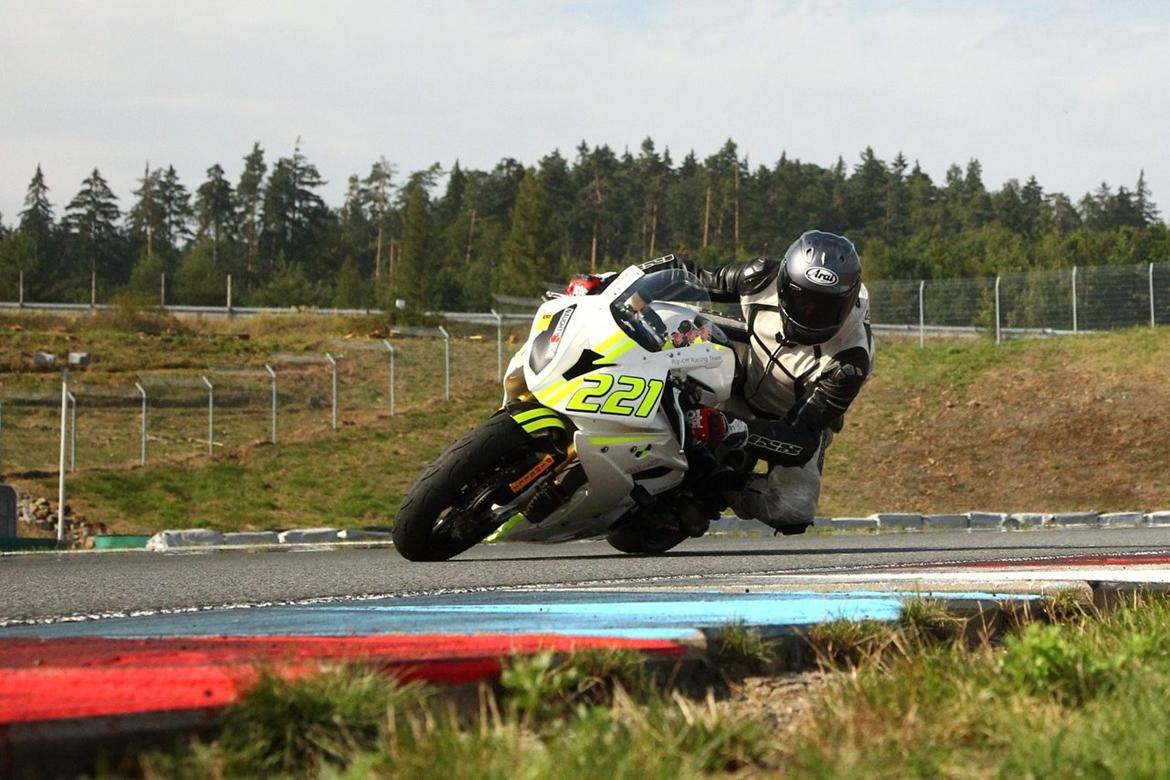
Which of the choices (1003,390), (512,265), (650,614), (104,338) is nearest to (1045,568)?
(650,614)

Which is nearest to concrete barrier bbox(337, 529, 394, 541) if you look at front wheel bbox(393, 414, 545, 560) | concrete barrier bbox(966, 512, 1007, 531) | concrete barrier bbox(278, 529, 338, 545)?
concrete barrier bbox(278, 529, 338, 545)

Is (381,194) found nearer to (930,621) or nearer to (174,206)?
(174,206)

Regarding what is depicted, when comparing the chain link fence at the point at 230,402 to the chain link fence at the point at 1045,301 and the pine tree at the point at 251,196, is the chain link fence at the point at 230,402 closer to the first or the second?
the chain link fence at the point at 1045,301

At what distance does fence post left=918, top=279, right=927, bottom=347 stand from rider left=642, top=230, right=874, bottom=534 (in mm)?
30105

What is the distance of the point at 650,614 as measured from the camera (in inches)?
177

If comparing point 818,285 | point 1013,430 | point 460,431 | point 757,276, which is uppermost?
point 757,276

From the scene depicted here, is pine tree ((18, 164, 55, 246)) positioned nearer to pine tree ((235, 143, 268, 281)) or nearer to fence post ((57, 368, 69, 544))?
pine tree ((235, 143, 268, 281))

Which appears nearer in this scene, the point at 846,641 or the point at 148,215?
the point at 846,641

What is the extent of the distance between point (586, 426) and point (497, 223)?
116m

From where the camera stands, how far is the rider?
873 cm

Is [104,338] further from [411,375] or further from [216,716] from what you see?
[216,716]

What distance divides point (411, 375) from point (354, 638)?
35.7m

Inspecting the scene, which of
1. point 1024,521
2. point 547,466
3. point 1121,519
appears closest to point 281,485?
point 1024,521

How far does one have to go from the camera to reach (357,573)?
7859 mm
